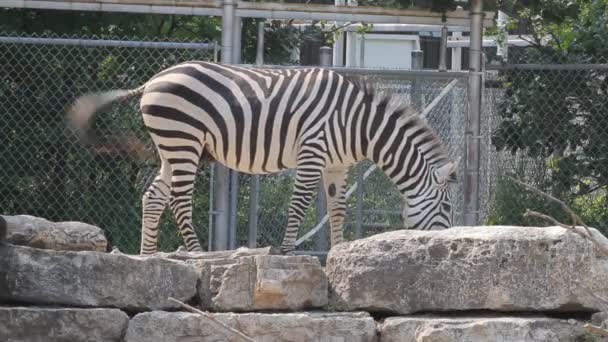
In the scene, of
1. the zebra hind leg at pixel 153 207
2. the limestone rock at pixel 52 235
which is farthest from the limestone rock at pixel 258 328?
the zebra hind leg at pixel 153 207

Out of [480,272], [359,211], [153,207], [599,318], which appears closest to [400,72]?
[359,211]

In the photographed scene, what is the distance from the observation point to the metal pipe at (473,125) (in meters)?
8.72

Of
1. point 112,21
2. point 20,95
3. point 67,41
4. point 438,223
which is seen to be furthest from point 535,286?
point 112,21

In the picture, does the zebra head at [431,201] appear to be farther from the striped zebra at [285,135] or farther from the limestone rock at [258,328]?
the limestone rock at [258,328]

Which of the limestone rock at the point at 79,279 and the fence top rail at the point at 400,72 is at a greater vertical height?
→ the fence top rail at the point at 400,72

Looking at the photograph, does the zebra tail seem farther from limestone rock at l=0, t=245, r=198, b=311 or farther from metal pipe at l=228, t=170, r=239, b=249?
limestone rock at l=0, t=245, r=198, b=311

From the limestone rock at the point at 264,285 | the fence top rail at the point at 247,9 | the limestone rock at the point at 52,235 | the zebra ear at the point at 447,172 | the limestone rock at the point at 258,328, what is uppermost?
the fence top rail at the point at 247,9

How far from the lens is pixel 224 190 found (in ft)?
28.4

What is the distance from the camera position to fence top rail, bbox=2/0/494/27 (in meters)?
8.63

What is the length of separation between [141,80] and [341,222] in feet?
6.21

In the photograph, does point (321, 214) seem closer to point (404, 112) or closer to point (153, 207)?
point (404, 112)

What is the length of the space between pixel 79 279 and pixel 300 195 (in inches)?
108

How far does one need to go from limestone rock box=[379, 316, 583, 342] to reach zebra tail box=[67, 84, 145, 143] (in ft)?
11.5

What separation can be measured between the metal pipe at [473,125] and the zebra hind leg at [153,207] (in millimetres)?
2179
